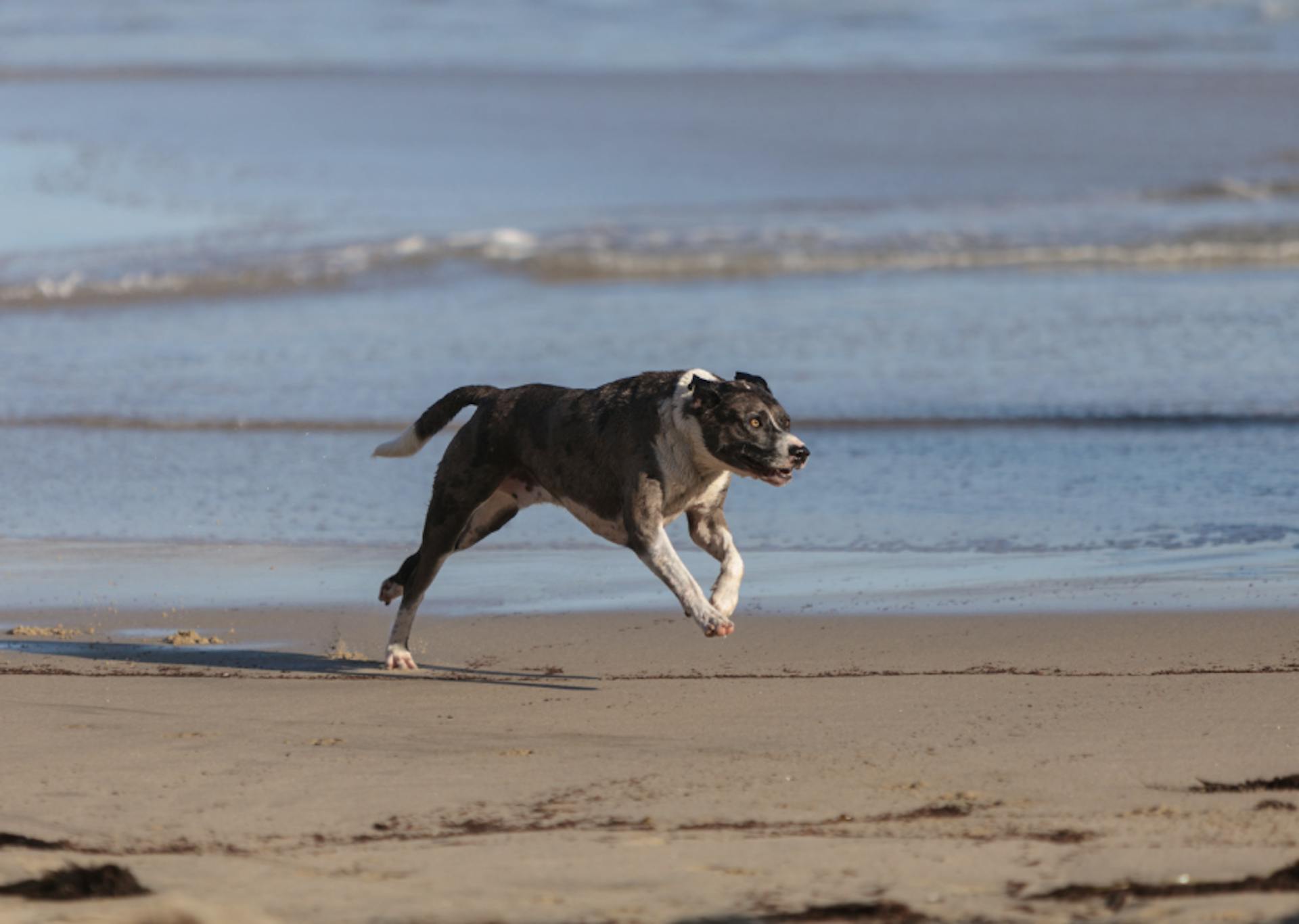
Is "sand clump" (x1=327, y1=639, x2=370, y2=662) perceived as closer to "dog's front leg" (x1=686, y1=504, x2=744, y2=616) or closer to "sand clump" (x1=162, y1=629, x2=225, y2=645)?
"sand clump" (x1=162, y1=629, x2=225, y2=645)

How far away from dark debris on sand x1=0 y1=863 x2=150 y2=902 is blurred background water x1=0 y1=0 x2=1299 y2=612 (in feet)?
12.6

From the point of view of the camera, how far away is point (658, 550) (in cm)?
684

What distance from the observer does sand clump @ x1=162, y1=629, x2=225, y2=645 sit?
770 cm

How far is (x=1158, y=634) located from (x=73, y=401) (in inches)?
336

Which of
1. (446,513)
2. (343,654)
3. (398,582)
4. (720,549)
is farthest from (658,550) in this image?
(343,654)

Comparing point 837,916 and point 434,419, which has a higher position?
point 434,419

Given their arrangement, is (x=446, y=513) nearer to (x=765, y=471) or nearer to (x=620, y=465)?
(x=620, y=465)

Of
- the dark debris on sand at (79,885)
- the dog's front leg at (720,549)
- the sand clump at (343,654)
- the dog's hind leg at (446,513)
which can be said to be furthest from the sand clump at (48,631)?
the dark debris on sand at (79,885)

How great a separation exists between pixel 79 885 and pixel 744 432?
3.05 m

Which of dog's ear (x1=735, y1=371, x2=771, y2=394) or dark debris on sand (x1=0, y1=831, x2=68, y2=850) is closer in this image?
dark debris on sand (x1=0, y1=831, x2=68, y2=850)

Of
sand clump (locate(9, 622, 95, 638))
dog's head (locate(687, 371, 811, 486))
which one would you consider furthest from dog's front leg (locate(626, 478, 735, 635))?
sand clump (locate(9, 622, 95, 638))

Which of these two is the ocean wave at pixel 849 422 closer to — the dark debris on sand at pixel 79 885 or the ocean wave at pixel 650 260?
the ocean wave at pixel 650 260

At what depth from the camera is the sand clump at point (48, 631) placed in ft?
25.5

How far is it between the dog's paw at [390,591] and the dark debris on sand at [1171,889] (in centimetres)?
387
